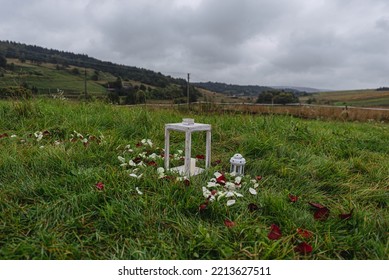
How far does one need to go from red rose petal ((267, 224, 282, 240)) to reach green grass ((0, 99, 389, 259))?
3cm

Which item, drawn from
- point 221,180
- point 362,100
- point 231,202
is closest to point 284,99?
point 221,180

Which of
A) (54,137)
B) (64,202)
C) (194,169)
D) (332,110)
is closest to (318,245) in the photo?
(194,169)

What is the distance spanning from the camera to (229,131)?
3.97m

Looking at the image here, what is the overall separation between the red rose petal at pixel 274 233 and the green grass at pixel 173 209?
31 mm

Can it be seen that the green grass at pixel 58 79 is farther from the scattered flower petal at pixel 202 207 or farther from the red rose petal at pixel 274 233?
the red rose petal at pixel 274 233

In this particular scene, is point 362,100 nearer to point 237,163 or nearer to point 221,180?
point 237,163

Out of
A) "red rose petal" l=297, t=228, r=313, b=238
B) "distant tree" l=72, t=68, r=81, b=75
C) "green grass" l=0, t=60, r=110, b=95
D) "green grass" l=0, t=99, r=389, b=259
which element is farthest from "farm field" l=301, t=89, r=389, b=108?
"distant tree" l=72, t=68, r=81, b=75

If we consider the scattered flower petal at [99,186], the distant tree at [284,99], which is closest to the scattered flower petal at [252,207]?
the scattered flower petal at [99,186]

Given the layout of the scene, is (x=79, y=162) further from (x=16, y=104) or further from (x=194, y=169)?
(x=16, y=104)

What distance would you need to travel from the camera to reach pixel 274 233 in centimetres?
150

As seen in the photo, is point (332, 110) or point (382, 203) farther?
point (332, 110)

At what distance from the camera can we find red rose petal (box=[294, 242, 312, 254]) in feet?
4.65

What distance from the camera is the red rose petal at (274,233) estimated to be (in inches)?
58.6

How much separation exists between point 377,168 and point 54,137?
3620 millimetres
